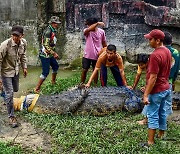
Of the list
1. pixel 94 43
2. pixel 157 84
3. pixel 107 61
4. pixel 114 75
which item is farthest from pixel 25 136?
pixel 94 43

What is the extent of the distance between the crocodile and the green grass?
129 millimetres

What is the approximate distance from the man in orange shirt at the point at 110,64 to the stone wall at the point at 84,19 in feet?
5.86

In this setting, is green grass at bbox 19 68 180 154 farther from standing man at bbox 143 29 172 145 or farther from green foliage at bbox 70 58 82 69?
green foliage at bbox 70 58 82 69

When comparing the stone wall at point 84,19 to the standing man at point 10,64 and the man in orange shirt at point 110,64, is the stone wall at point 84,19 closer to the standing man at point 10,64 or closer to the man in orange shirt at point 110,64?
the man in orange shirt at point 110,64

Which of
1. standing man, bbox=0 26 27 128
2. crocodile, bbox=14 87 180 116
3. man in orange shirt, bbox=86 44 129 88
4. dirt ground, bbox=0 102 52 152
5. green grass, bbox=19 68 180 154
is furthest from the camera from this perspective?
man in orange shirt, bbox=86 44 129 88

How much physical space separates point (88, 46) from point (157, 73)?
2988 mm

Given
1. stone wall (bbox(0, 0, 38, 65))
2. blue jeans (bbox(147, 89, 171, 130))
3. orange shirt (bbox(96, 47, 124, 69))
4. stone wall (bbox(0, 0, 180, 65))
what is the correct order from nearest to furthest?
blue jeans (bbox(147, 89, 171, 130)), orange shirt (bbox(96, 47, 124, 69)), stone wall (bbox(0, 0, 180, 65)), stone wall (bbox(0, 0, 38, 65))

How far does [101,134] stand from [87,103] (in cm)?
96

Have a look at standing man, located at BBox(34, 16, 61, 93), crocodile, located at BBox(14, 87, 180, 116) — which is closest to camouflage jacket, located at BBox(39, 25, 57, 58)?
standing man, located at BBox(34, 16, 61, 93)

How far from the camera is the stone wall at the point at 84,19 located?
9188 mm

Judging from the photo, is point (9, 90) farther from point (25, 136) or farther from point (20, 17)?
point (20, 17)

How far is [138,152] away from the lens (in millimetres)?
5371

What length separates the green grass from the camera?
5.47 m

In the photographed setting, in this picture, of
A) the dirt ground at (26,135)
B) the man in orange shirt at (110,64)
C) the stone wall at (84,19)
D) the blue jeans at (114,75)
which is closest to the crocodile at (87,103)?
the man in orange shirt at (110,64)
